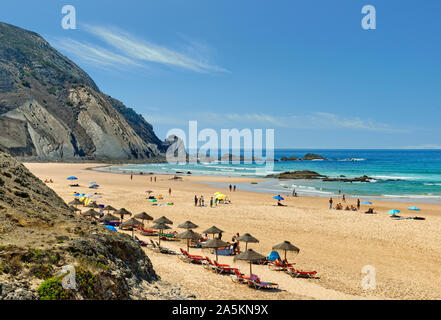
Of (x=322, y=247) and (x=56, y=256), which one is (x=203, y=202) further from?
(x=56, y=256)

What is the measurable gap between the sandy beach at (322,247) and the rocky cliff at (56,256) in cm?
197

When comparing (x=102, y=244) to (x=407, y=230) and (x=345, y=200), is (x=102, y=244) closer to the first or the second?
(x=407, y=230)

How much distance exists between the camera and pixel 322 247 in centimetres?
1845

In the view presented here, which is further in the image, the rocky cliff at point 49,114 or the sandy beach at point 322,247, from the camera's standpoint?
the rocky cliff at point 49,114

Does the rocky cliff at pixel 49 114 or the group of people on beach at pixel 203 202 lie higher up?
the rocky cliff at pixel 49 114

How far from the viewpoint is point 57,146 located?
306 ft

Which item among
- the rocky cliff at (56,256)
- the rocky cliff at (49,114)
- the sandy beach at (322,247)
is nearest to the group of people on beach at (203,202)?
the sandy beach at (322,247)

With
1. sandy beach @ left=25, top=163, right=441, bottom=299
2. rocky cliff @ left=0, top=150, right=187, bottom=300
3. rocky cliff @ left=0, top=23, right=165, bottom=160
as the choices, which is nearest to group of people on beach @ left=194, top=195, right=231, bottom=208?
sandy beach @ left=25, top=163, right=441, bottom=299

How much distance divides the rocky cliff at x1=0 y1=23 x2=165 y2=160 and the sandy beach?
66.0m

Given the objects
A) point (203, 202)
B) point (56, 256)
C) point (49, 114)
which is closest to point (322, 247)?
point (56, 256)

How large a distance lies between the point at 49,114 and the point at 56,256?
335 feet

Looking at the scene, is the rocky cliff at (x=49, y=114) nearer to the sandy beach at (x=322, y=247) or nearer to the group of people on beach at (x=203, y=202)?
the sandy beach at (x=322, y=247)

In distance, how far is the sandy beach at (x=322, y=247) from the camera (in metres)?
11.6
